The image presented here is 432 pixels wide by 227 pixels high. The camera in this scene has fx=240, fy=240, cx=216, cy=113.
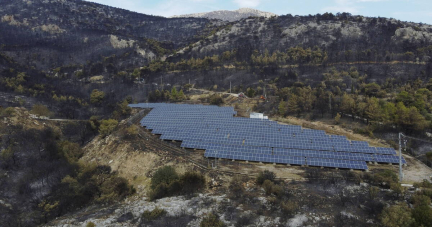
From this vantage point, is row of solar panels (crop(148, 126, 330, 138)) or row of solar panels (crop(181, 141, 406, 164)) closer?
row of solar panels (crop(181, 141, 406, 164))

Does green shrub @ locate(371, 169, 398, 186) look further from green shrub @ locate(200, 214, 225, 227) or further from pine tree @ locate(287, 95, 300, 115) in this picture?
pine tree @ locate(287, 95, 300, 115)

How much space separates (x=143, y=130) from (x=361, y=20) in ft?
404

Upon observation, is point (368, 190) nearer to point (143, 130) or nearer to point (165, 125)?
point (165, 125)

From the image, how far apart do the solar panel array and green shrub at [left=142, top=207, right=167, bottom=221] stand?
13326 mm

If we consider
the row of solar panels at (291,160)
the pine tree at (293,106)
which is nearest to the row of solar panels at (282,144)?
the row of solar panels at (291,160)

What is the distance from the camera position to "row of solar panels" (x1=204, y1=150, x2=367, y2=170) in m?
35.0

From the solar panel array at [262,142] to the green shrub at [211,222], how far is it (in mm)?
13857

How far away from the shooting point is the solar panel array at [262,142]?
120 feet

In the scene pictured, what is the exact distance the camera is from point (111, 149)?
145 ft

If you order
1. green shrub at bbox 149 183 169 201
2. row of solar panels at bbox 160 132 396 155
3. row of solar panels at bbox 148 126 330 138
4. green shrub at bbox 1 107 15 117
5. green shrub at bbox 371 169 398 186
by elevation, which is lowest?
green shrub at bbox 149 183 169 201

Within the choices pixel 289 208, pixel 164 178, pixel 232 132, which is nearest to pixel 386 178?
pixel 289 208

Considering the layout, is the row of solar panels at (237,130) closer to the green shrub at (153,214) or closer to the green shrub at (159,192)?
the green shrub at (159,192)

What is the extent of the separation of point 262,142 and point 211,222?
64.6 feet

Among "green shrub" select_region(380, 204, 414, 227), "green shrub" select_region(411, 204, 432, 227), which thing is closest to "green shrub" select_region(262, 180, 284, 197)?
"green shrub" select_region(380, 204, 414, 227)
